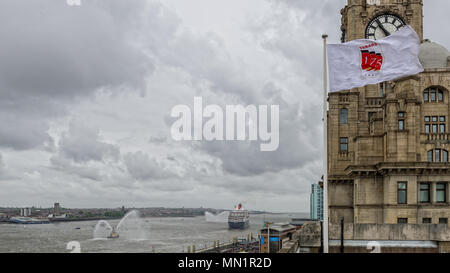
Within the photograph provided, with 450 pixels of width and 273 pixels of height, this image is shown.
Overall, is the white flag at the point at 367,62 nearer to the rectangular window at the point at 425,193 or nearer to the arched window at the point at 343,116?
the rectangular window at the point at 425,193

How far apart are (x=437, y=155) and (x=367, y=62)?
73.5 feet

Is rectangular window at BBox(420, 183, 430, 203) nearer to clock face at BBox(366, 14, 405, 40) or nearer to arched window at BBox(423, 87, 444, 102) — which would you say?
arched window at BBox(423, 87, 444, 102)

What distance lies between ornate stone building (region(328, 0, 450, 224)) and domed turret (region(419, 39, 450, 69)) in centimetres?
8

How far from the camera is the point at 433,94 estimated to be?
135ft

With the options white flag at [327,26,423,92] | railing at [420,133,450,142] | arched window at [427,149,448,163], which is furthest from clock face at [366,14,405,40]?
white flag at [327,26,423,92]

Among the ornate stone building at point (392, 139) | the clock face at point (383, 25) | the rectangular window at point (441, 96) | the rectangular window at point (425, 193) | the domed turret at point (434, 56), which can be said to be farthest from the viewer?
the clock face at point (383, 25)

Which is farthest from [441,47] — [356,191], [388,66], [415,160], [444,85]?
[388,66]

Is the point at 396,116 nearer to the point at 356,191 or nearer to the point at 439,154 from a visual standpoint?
the point at 439,154

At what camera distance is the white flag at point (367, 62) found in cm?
2056

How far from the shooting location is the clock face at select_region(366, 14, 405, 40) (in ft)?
156

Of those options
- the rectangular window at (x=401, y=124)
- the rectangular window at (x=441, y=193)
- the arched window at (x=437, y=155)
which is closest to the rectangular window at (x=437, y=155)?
the arched window at (x=437, y=155)

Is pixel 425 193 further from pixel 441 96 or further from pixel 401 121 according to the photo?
pixel 441 96

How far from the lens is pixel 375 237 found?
23.0 m

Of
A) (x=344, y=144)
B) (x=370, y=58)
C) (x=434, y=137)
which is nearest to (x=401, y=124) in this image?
(x=434, y=137)
